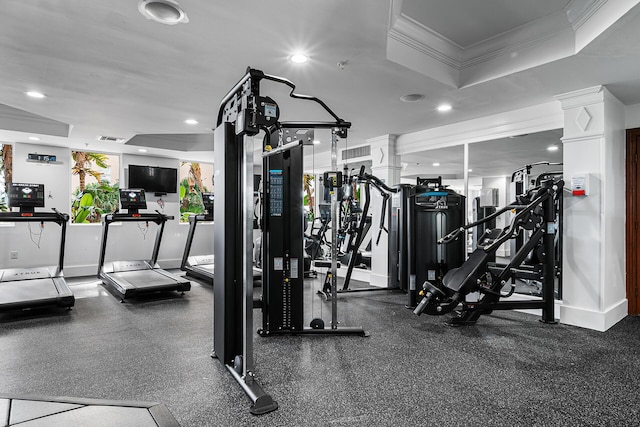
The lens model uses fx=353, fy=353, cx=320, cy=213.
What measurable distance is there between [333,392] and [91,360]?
87.6 inches

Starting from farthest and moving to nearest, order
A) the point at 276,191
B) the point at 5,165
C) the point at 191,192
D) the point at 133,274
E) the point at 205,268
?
the point at 191,192 → the point at 205,268 → the point at 5,165 → the point at 133,274 → the point at 276,191

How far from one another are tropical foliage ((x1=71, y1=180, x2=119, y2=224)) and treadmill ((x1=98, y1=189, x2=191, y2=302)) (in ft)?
5.49

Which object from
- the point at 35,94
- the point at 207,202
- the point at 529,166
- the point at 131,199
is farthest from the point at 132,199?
the point at 529,166

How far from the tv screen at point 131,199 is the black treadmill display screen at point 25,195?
3.92 ft

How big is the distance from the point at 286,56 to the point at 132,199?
4.69 m

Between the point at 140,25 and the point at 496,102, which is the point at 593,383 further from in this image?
the point at 140,25

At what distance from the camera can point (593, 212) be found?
4.12 m

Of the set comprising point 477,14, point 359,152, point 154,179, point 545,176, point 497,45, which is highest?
point 477,14

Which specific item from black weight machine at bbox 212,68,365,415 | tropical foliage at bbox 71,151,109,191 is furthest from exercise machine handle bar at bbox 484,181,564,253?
tropical foliage at bbox 71,151,109,191

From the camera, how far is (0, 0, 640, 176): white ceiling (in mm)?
2664

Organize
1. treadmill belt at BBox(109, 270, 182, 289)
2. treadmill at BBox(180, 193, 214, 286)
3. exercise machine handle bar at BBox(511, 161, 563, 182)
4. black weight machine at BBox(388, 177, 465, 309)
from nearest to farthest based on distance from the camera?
exercise machine handle bar at BBox(511, 161, 563, 182), black weight machine at BBox(388, 177, 465, 309), treadmill belt at BBox(109, 270, 182, 289), treadmill at BBox(180, 193, 214, 286)

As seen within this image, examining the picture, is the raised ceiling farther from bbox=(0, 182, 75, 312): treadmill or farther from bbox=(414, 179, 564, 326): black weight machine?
bbox=(0, 182, 75, 312): treadmill

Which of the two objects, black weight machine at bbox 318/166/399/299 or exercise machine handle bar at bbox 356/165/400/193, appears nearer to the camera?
exercise machine handle bar at bbox 356/165/400/193

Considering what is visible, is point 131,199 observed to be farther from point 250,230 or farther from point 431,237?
point 431,237
